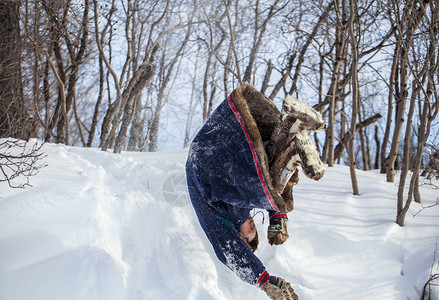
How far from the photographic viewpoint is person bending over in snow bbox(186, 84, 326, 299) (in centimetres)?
195

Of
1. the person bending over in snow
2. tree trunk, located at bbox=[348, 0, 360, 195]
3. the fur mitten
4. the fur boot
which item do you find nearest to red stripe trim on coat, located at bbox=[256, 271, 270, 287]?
the person bending over in snow

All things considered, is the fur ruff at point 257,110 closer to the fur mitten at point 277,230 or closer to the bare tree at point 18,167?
the fur mitten at point 277,230

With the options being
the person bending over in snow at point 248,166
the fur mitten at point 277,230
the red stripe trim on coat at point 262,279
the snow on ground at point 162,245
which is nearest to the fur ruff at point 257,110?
the person bending over in snow at point 248,166

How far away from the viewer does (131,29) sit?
391 inches

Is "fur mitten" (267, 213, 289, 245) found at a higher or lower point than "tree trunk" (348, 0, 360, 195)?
lower

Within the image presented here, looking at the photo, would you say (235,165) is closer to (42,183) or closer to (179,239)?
(179,239)

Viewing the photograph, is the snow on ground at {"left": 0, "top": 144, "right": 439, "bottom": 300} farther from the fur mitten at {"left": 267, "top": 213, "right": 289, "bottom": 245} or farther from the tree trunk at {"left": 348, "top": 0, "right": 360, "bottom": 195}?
the fur mitten at {"left": 267, "top": 213, "right": 289, "bottom": 245}

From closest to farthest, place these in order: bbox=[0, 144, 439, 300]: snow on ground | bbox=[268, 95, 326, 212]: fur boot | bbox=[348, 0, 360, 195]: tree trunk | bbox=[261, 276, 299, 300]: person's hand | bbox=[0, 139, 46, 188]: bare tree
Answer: bbox=[268, 95, 326, 212]: fur boot → bbox=[261, 276, 299, 300]: person's hand → bbox=[0, 144, 439, 300]: snow on ground → bbox=[0, 139, 46, 188]: bare tree → bbox=[348, 0, 360, 195]: tree trunk

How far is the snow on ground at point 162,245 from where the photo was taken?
2.11 m

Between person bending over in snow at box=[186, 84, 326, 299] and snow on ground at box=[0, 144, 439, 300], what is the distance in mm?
475

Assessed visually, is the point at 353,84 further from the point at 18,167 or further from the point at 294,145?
the point at 18,167

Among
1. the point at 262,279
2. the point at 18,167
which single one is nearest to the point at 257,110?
the point at 262,279

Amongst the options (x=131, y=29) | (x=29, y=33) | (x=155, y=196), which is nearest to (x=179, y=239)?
(x=155, y=196)

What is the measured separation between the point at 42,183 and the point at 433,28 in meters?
4.03
